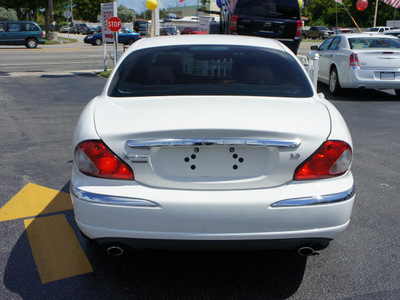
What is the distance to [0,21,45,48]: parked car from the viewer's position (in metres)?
30.4

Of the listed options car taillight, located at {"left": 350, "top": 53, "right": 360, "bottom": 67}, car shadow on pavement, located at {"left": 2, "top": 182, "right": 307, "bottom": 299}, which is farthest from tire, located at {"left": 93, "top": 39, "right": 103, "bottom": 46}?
car shadow on pavement, located at {"left": 2, "top": 182, "right": 307, "bottom": 299}

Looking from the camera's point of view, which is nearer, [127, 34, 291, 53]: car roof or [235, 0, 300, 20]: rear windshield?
[127, 34, 291, 53]: car roof

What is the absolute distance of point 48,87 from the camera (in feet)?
42.0

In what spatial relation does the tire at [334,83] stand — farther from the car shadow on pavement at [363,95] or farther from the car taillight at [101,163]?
the car taillight at [101,163]

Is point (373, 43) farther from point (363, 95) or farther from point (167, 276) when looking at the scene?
point (167, 276)

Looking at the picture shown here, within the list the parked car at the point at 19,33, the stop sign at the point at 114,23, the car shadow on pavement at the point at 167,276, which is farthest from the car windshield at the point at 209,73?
the parked car at the point at 19,33

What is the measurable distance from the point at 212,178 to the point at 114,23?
1357 cm

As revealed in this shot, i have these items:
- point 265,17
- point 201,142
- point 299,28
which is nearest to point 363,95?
point 299,28

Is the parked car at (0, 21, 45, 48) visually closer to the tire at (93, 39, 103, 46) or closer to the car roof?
the tire at (93, 39, 103, 46)

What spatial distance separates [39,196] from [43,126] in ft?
11.3

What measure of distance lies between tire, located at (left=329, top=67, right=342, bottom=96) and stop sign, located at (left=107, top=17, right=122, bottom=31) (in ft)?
23.9

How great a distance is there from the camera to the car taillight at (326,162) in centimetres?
264

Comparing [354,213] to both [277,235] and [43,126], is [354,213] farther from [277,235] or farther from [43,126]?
[43,126]

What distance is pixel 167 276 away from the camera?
121 inches
